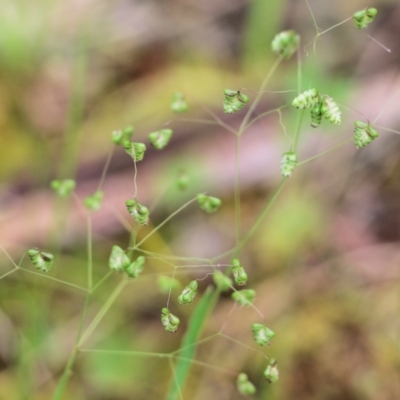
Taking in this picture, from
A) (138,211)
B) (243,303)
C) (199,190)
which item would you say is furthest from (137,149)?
(199,190)

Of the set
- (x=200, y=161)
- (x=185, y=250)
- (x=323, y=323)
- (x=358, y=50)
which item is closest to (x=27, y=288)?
(x=185, y=250)

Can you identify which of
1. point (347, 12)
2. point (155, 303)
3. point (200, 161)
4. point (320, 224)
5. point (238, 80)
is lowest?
point (155, 303)

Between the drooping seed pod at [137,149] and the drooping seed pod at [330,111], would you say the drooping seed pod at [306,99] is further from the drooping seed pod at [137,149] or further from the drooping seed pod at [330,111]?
the drooping seed pod at [137,149]

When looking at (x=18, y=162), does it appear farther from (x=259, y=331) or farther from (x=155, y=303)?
(x=259, y=331)

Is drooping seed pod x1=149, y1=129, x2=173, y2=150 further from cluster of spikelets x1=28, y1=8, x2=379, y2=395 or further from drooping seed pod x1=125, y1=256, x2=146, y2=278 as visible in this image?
drooping seed pod x1=125, y1=256, x2=146, y2=278

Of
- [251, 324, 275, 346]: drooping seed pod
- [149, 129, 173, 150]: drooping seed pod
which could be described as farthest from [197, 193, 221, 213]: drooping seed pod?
[251, 324, 275, 346]: drooping seed pod

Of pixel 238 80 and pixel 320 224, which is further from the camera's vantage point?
pixel 238 80

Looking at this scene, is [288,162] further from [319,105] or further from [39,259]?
[39,259]
